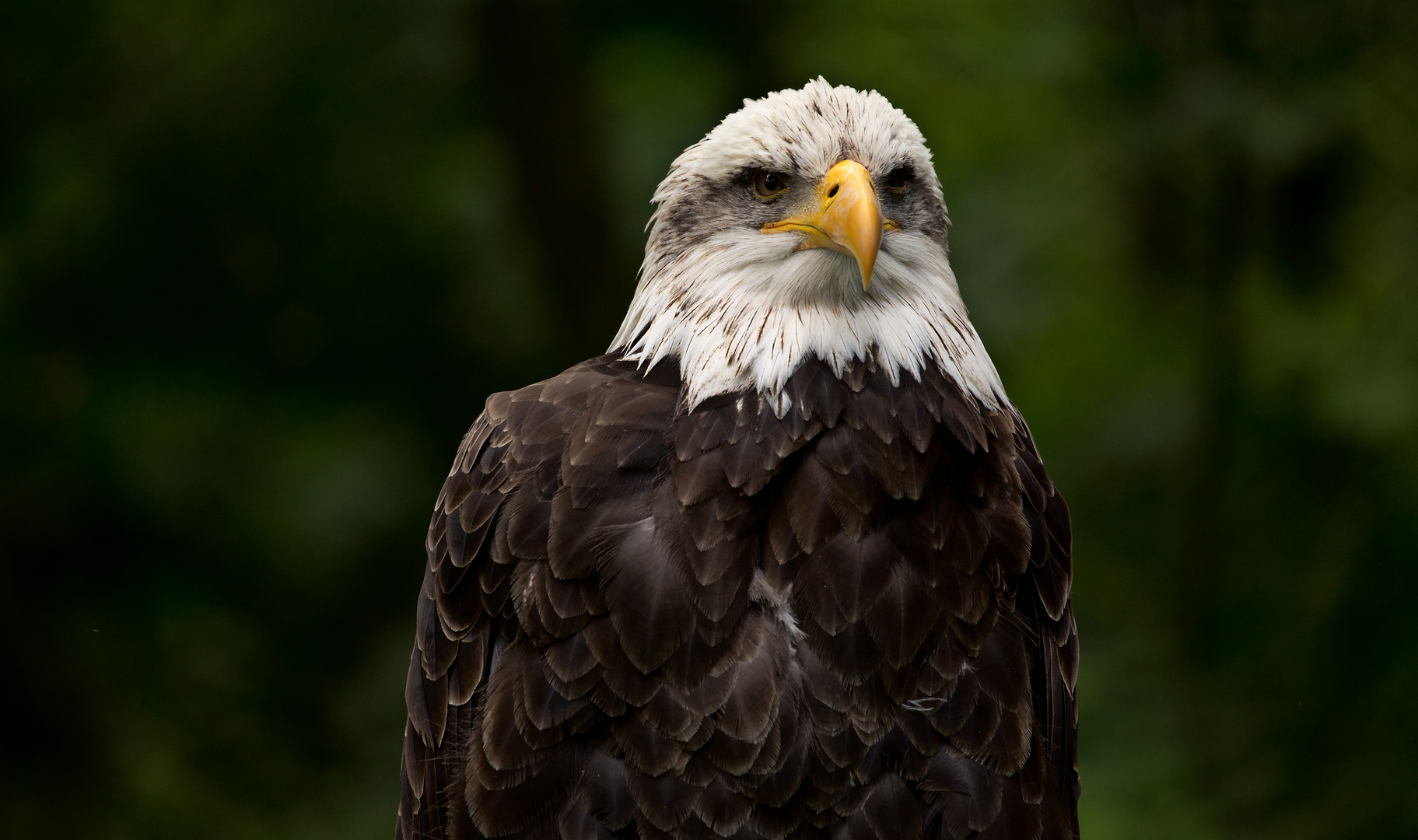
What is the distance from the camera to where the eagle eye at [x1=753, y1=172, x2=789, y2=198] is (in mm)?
2846

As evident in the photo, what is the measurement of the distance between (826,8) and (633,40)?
33.1 inches

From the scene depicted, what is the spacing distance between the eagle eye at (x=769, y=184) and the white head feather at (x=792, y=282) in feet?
0.09

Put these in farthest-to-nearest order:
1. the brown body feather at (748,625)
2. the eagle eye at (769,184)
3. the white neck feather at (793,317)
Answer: the eagle eye at (769,184) < the white neck feather at (793,317) < the brown body feather at (748,625)

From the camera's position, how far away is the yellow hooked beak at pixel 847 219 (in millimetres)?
2555

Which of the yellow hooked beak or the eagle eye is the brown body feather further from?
the eagle eye

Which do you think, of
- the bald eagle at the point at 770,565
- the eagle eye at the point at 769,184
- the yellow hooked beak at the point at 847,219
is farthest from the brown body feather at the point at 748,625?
the eagle eye at the point at 769,184

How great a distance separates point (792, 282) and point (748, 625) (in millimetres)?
769

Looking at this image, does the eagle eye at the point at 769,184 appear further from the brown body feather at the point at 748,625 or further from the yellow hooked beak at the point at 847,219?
the brown body feather at the point at 748,625

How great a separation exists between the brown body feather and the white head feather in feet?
0.27

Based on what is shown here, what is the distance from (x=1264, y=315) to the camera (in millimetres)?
5285

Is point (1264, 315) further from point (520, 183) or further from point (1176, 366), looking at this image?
point (520, 183)

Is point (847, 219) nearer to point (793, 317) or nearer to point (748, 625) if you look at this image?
point (793, 317)

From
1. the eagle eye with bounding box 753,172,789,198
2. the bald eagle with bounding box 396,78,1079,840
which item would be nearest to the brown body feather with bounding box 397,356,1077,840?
the bald eagle with bounding box 396,78,1079,840

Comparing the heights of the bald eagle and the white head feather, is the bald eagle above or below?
below
